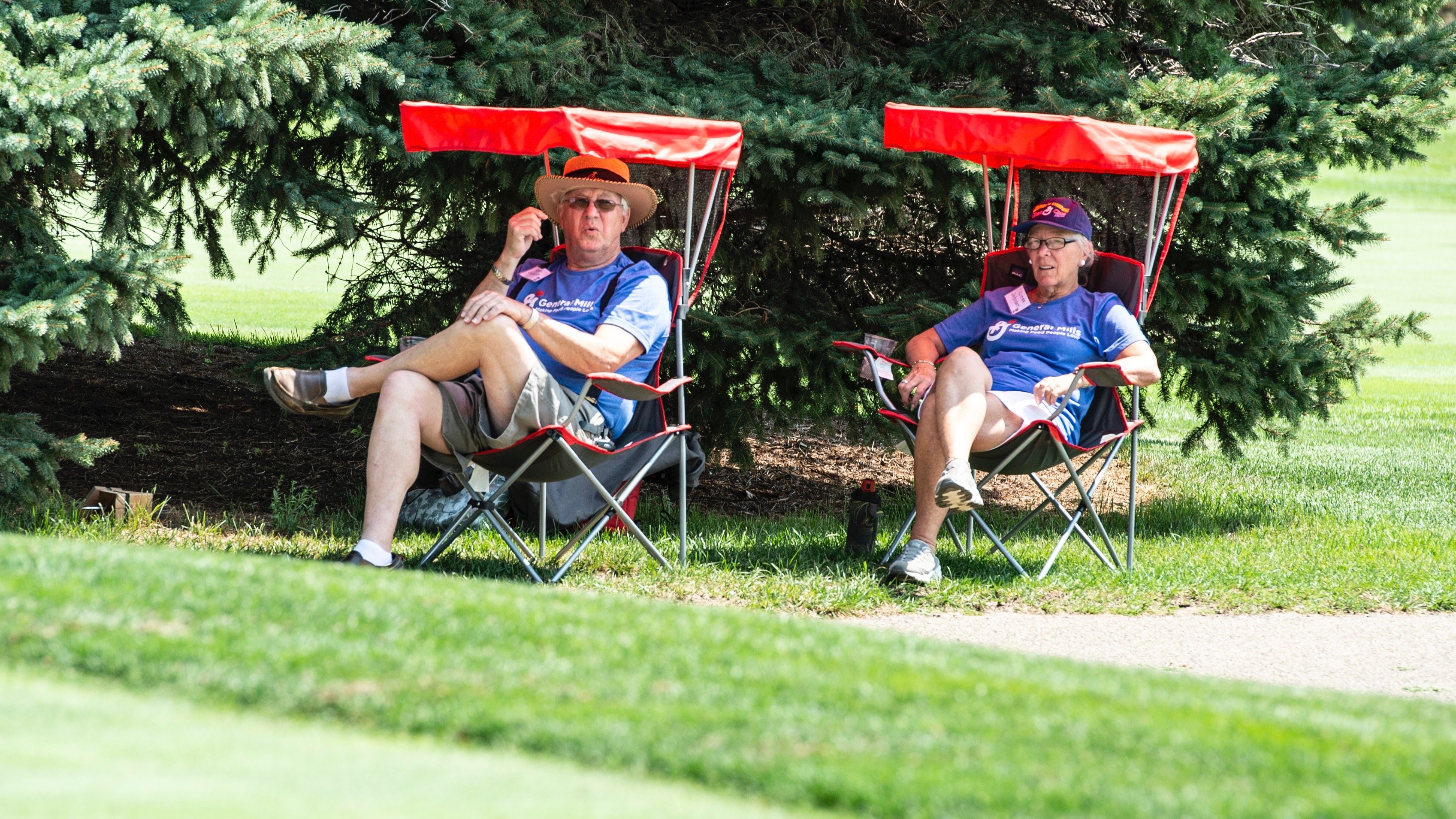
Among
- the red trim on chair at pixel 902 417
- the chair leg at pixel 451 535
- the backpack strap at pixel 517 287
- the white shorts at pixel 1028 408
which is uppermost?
the backpack strap at pixel 517 287

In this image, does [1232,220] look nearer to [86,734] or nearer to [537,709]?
[537,709]

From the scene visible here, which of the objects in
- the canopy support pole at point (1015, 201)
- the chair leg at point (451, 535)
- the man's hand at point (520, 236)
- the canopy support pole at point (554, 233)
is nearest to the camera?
the chair leg at point (451, 535)

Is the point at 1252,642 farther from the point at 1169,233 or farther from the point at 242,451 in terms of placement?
the point at 242,451

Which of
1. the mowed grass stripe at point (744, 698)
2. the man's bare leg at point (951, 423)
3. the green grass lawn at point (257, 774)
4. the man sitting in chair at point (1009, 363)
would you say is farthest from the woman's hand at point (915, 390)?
the green grass lawn at point (257, 774)

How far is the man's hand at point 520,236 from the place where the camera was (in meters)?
5.03

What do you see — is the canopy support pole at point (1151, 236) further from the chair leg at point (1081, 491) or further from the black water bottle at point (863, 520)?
the black water bottle at point (863, 520)

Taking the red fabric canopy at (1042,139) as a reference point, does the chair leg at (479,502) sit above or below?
below

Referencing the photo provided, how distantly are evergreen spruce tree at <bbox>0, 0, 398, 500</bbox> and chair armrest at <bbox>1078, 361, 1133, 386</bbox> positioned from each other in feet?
9.39

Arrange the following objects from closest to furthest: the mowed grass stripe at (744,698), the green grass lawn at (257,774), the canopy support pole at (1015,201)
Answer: the green grass lawn at (257,774) → the mowed grass stripe at (744,698) → the canopy support pole at (1015,201)

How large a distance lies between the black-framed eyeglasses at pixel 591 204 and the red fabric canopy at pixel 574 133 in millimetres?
312

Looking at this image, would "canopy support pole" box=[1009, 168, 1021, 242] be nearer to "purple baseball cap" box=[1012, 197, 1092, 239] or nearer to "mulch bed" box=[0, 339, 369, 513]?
"purple baseball cap" box=[1012, 197, 1092, 239]

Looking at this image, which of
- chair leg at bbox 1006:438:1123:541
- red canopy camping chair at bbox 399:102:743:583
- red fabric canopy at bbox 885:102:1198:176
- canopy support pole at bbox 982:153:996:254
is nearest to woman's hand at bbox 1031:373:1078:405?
chair leg at bbox 1006:438:1123:541

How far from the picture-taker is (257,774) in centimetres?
215

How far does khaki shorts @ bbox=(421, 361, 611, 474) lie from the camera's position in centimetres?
450
